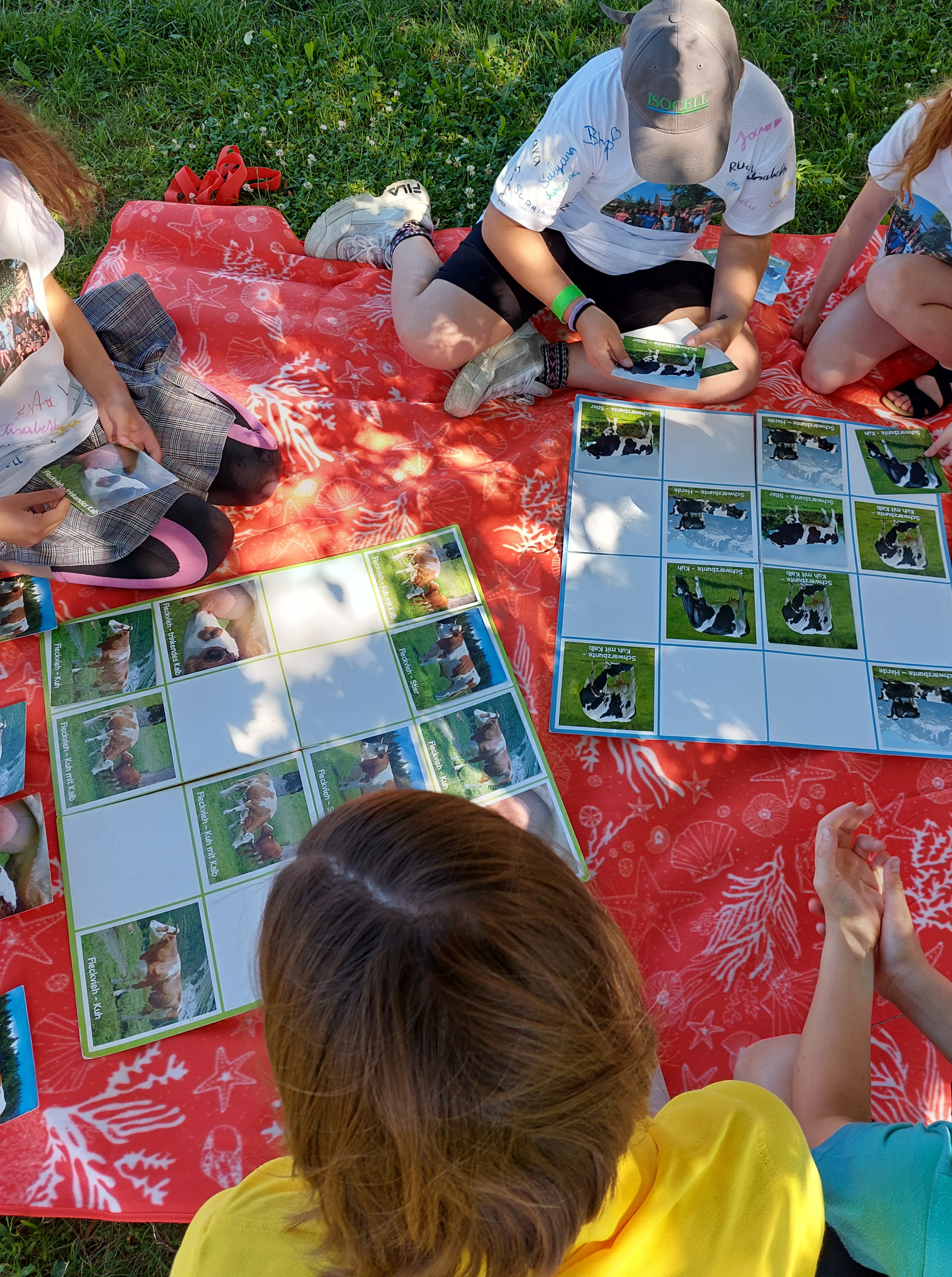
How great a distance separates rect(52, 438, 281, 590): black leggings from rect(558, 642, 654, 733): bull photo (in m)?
0.75

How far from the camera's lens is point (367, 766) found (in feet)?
5.42

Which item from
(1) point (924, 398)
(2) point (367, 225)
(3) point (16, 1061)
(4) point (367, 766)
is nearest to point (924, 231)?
(1) point (924, 398)

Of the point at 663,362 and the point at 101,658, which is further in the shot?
the point at 663,362

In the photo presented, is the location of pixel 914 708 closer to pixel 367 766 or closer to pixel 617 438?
pixel 617 438

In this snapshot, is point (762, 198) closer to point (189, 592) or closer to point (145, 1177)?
point (189, 592)

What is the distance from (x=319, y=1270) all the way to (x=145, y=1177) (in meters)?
0.61

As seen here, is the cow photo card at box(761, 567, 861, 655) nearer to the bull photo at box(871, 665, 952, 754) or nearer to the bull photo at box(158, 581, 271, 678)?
the bull photo at box(871, 665, 952, 754)

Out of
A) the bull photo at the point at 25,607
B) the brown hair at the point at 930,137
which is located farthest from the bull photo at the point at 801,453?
the bull photo at the point at 25,607

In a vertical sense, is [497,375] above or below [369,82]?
below

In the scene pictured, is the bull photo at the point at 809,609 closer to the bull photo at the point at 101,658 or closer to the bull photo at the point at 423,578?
the bull photo at the point at 423,578

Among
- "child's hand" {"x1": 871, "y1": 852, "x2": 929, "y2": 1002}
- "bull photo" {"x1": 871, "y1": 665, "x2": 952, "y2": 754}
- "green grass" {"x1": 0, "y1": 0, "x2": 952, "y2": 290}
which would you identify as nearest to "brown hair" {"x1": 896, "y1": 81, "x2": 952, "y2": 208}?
"green grass" {"x1": 0, "y1": 0, "x2": 952, "y2": 290}

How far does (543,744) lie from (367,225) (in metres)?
1.55

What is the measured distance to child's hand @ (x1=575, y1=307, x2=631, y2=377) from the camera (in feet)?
6.43

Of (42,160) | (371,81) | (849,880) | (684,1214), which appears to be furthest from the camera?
(371,81)
